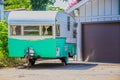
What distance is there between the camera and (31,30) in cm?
2095

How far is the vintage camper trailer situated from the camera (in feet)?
67.3

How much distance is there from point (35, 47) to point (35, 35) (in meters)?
0.59

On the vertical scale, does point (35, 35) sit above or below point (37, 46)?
above

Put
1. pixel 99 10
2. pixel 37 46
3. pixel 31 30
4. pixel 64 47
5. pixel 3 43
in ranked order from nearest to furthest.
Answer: pixel 37 46 < pixel 31 30 < pixel 64 47 < pixel 3 43 < pixel 99 10

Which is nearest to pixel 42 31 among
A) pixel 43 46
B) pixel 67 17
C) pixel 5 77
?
pixel 43 46

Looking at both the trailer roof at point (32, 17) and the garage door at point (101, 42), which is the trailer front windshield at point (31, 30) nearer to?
the trailer roof at point (32, 17)

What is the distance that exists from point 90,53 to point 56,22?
17.2ft

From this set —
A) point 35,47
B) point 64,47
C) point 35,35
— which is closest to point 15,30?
point 35,35

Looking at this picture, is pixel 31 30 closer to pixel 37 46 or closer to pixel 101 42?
pixel 37 46

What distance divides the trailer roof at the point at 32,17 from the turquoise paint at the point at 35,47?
3.01 ft

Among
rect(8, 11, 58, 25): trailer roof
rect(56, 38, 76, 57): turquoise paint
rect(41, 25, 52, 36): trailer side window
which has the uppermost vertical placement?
rect(8, 11, 58, 25): trailer roof

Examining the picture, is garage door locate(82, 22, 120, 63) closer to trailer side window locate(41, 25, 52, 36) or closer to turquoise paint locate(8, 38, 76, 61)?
turquoise paint locate(8, 38, 76, 61)

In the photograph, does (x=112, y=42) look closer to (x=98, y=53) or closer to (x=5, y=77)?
(x=98, y=53)

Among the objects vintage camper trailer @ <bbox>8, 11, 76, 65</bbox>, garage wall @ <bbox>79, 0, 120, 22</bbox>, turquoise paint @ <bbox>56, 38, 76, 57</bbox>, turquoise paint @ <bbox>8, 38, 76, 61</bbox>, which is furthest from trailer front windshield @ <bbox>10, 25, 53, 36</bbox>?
garage wall @ <bbox>79, 0, 120, 22</bbox>
